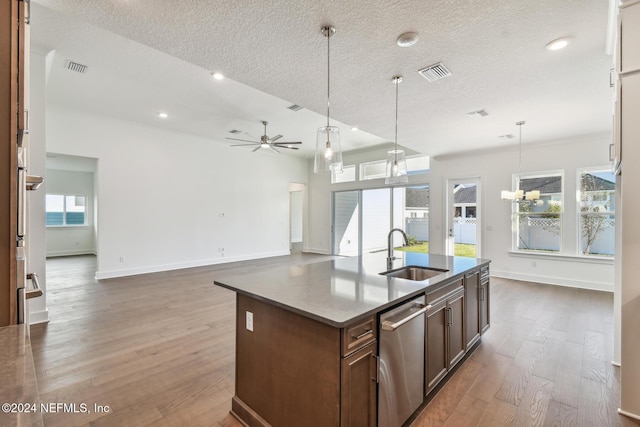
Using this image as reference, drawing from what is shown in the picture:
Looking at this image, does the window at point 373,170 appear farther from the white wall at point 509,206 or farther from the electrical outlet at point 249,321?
the electrical outlet at point 249,321

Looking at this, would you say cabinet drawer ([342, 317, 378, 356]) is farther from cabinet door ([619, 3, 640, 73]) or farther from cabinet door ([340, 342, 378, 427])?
cabinet door ([619, 3, 640, 73])

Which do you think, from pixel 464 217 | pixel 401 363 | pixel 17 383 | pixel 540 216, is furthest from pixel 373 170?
pixel 17 383

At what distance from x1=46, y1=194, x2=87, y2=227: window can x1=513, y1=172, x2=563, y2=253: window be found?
12.9m

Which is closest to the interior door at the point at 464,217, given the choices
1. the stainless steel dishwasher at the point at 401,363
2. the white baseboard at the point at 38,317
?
the stainless steel dishwasher at the point at 401,363

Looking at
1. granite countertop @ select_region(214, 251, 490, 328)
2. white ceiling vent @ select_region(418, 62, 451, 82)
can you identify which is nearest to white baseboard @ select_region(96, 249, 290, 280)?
granite countertop @ select_region(214, 251, 490, 328)

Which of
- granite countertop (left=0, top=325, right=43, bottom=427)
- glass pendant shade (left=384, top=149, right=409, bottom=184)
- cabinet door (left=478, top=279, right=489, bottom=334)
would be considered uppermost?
glass pendant shade (left=384, top=149, right=409, bottom=184)

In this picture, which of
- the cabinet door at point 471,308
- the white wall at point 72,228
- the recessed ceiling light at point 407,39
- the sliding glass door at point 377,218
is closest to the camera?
the recessed ceiling light at point 407,39

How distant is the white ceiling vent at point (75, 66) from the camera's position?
3.63 m

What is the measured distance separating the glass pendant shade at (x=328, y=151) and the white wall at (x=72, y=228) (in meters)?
10.7

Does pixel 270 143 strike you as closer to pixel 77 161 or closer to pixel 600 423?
pixel 600 423

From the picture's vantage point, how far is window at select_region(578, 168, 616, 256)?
516 cm

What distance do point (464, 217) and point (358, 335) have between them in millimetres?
6293

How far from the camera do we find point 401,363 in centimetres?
173

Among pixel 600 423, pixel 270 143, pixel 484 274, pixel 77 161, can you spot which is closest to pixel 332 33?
pixel 484 274
